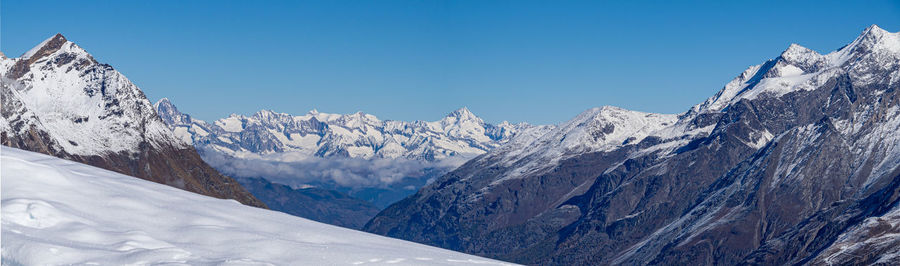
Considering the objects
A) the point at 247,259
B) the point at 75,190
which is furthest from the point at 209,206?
the point at 247,259

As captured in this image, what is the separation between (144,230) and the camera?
41.6 meters

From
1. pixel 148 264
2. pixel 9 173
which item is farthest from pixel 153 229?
pixel 9 173

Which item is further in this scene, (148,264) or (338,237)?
(338,237)

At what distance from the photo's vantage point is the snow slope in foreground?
122ft

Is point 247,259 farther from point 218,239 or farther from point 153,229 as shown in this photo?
point 153,229

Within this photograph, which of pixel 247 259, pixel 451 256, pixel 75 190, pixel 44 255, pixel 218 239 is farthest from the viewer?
pixel 451 256

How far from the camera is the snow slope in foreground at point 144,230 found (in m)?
37.3

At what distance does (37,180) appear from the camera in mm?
44344

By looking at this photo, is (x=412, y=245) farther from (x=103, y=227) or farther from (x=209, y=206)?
(x=103, y=227)

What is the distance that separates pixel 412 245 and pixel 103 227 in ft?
57.1

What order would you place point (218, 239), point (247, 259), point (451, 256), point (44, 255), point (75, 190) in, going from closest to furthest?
point (44, 255) < point (247, 259) < point (218, 239) < point (75, 190) < point (451, 256)

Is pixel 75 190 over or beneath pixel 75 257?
over

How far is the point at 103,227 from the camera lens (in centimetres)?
4056

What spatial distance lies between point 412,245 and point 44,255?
21.0 metres
